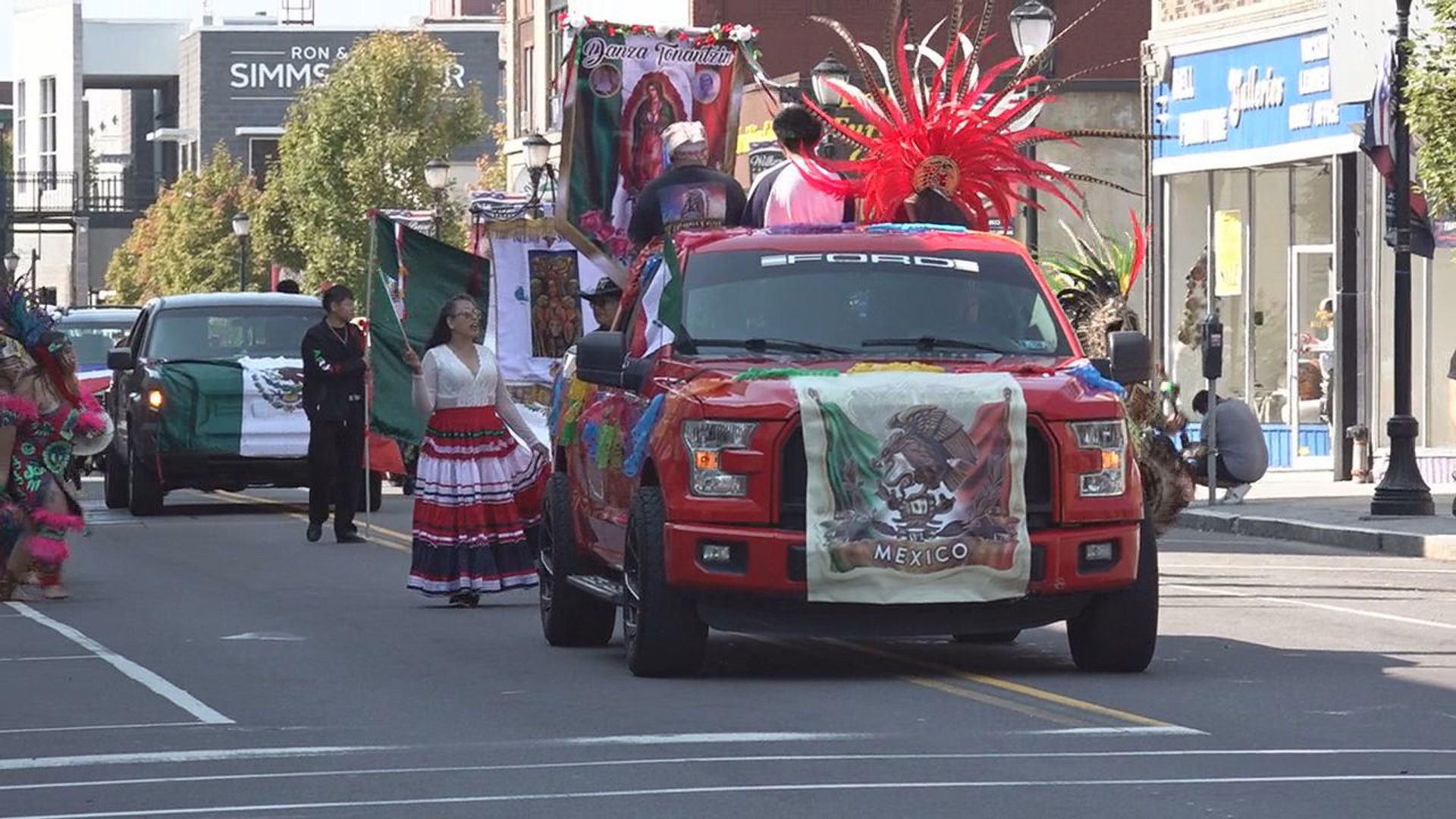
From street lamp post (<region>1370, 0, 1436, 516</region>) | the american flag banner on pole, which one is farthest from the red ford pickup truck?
the american flag banner on pole

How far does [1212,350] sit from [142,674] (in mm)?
15313

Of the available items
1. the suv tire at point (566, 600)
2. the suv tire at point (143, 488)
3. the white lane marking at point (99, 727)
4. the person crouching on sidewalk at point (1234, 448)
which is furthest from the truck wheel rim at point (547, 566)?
the person crouching on sidewalk at point (1234, 448)

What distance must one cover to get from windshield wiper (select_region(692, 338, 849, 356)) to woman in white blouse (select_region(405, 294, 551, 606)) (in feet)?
12.8

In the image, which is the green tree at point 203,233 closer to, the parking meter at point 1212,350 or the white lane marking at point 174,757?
the parking meter at point 1212,350

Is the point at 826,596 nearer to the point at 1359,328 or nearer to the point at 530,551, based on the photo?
the point at 530,551

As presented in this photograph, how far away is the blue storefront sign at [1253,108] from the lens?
32.5 meters

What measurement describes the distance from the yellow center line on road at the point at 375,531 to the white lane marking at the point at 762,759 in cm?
974

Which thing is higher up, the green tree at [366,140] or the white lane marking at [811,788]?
the green tree at [366,140]

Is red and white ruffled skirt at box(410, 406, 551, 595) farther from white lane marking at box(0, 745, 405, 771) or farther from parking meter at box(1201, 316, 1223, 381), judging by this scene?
parking meter at box(1201, 316, 1223, 381)

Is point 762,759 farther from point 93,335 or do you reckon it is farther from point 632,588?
point 93,335

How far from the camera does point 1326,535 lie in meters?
24.1

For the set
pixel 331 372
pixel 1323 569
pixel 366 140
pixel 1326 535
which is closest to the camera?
pixel 1323 569

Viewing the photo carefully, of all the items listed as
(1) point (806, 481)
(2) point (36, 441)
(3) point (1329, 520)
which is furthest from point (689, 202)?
(3) point (1329, 520)

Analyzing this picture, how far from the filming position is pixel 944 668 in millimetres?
13477
